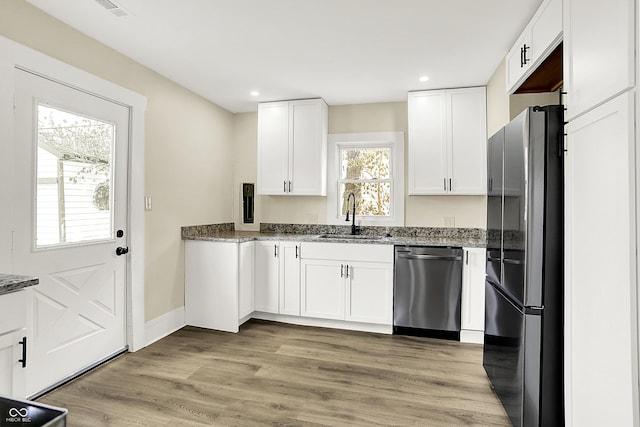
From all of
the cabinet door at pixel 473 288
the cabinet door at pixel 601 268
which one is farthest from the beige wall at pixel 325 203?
the cabinet door at pixel 601 268

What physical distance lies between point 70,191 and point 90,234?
35cm

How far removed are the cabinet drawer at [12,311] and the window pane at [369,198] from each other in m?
3.21

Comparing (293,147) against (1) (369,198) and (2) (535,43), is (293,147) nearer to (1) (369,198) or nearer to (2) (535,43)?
(1) (369,198)

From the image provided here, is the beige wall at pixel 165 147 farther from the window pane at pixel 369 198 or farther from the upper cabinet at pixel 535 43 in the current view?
the upper cabinet at pixel 535 43

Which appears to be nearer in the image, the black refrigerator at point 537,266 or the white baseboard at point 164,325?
the black refrigerator at point 537,266

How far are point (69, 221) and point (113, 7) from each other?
1420 millimetres

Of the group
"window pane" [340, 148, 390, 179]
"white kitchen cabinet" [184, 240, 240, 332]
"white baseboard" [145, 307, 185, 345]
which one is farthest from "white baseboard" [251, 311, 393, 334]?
"window pane" [340, 148, 390, 179]

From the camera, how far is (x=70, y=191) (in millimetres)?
2463

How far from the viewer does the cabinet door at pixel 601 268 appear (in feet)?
3.68

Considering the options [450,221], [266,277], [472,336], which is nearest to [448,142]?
[450,221]

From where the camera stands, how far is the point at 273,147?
13.5 ft

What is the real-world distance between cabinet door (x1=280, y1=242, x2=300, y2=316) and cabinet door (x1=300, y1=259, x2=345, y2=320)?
55mm

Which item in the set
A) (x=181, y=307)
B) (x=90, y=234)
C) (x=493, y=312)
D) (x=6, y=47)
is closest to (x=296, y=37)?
(x=6, y=47)

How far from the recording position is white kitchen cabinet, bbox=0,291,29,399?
1357 millimetres
